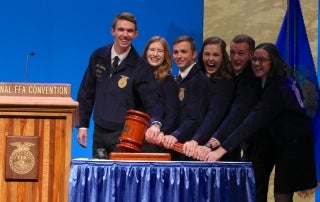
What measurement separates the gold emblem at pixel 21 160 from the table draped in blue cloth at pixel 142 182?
51.4 inches

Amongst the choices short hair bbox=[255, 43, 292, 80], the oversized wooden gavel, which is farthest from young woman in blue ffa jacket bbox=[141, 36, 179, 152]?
the oversized wooden gavel

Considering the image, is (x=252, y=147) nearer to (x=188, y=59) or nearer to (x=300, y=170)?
(x=300, y=170)

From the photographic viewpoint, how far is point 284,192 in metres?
4.43

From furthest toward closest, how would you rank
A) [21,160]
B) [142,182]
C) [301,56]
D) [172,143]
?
[301,56]
[172,143]
[142,182]
[21,160]

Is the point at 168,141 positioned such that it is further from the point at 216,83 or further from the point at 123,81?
the point at 216,83

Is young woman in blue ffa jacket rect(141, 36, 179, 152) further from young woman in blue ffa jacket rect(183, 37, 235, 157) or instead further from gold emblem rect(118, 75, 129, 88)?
gold emblem rect(118, 75, 129, 88)

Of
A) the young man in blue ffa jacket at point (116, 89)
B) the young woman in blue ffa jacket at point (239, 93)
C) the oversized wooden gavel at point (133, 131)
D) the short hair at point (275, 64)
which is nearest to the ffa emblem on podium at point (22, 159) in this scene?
the oversized wooden gavel at point (133, 131)

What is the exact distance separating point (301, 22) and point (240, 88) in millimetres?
1072

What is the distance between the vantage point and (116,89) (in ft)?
14.4

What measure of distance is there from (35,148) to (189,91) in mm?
2588

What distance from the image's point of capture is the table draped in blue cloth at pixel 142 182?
134 inches

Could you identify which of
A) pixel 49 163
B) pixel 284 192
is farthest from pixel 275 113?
pixel 49 163

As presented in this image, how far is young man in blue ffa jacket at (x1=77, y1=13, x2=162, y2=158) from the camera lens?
4355 millimetres

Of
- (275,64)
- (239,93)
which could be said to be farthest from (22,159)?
(275,64)
